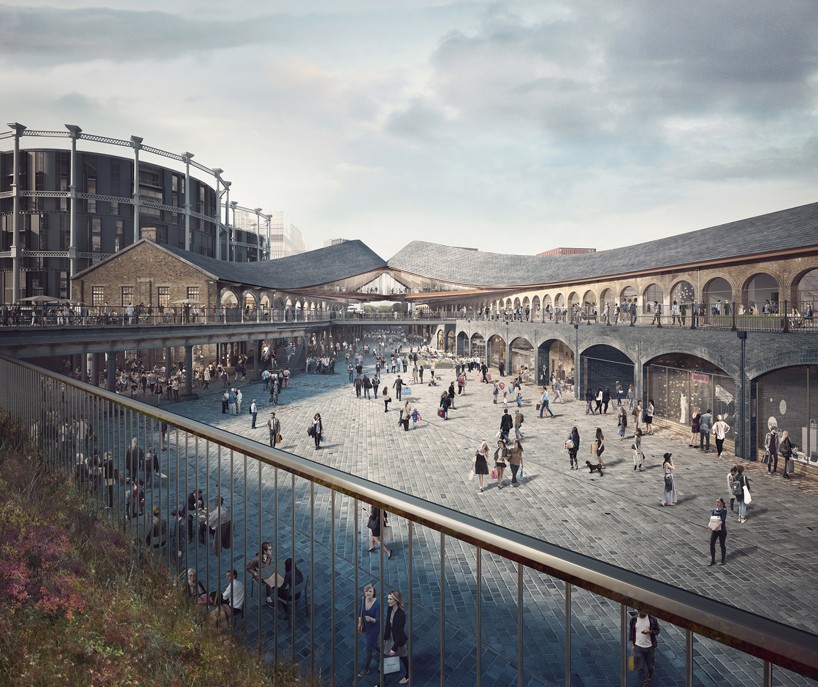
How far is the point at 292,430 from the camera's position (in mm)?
19969

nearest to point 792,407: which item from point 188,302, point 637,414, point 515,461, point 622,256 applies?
point 637,414

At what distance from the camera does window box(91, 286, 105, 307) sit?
3912 cm

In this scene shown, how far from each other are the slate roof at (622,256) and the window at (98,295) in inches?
1554

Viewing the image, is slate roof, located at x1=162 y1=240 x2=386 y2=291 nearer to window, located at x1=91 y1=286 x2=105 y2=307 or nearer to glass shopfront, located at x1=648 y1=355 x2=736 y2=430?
window, located at x1=91 y1=286 x2=105 y2=307

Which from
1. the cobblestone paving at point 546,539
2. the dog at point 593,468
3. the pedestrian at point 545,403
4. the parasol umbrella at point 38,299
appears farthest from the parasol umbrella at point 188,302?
the dog at point 593,468

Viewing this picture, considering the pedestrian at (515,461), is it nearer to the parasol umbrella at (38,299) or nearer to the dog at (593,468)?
the dog at (593,468)

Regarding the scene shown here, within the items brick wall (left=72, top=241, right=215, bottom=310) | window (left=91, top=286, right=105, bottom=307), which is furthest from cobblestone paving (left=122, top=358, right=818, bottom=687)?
window (left=91, top=286, right=105, bottom=307)

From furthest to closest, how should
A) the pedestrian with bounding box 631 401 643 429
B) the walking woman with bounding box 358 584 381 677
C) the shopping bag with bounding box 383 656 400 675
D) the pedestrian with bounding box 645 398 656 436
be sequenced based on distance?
the pedestrian with bounding box 631 401 643 429
the pedestrian with bounding box 645 398 656 436
the walking woman with bounding box 358 584 381 677
the shopping bag with bounding box 383 656 400 675

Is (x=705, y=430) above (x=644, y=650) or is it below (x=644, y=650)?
above

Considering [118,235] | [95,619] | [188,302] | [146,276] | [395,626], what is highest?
[118,235]

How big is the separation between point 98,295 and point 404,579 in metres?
40.8

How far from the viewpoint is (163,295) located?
38.5m

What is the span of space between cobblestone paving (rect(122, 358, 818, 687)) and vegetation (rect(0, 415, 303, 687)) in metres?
0.42

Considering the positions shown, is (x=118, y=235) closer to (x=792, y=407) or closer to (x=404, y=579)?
(x=404, y=579)
